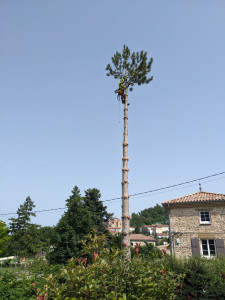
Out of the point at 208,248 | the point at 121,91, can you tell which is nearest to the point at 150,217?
the point at 208,248

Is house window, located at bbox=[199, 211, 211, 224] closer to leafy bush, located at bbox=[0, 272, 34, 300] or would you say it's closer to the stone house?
the stone house

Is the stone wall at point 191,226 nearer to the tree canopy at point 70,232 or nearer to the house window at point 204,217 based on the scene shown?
the house window at point 204,217

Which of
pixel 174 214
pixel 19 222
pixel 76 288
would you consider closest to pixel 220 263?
pixel 174 214

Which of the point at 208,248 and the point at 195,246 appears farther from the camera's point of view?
the point at 208,248

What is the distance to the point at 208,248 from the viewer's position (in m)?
16.9

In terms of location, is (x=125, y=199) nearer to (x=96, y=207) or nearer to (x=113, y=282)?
(x=113, y=282)

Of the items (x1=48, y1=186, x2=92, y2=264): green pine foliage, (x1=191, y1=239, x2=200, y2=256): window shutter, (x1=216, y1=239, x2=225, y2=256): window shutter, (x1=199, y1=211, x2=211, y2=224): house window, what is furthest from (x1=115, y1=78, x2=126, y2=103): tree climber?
(x1=216, y1=239, x2=225, y2=256): window shutter

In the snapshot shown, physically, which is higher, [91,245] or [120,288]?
[91,245]

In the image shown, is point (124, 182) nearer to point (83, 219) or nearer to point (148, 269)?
point (148, 269)

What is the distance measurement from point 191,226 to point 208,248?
7.13 feet

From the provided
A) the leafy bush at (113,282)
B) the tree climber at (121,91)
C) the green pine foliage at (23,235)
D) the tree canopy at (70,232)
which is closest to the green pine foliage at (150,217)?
the green pine foliage at (23,235)

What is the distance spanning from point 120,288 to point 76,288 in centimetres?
89

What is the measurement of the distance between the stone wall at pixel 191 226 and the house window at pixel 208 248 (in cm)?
53

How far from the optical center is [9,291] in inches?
267
